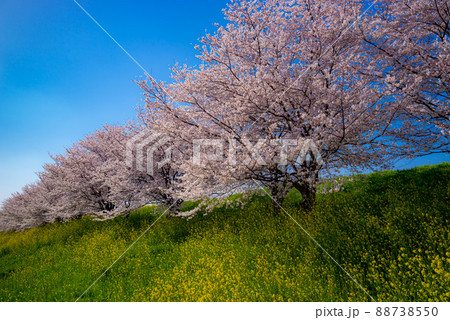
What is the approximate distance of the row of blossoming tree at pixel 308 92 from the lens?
5930mm

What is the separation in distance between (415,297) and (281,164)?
3.85 m

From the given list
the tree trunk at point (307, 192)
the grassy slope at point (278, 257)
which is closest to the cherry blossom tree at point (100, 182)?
the grassy slope at point (278, 257)

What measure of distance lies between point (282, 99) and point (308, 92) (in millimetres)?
681

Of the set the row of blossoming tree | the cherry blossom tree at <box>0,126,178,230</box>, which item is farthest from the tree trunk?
the cherry blossom tree at <box>0,126,178,230</box>

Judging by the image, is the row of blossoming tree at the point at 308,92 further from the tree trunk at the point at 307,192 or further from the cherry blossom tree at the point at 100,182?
the cherry blossom tree at the point at 100,182

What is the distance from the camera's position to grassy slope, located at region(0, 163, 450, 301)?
3.91 m

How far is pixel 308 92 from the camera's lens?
631 centimetres

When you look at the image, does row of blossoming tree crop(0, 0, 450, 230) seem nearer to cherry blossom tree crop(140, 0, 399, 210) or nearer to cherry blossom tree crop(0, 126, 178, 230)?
cherry blossom tree crop(140, 0, 399, 210)

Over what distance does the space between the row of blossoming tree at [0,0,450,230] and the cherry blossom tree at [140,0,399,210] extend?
0.11 ft

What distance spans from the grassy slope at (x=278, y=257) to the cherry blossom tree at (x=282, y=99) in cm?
152

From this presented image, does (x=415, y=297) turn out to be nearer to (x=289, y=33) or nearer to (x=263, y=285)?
(x=263, y=285)

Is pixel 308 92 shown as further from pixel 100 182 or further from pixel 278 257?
pixel 100 182

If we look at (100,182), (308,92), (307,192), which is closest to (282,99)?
(308,92)

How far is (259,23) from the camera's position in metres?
6.52
